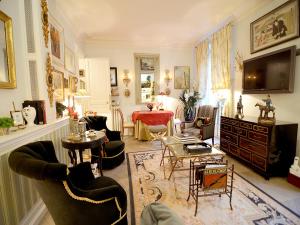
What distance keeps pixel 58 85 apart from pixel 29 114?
49.9 inches

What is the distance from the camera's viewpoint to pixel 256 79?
3266 mm

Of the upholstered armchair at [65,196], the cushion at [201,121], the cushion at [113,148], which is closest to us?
the upholstered armchair at [65,196]

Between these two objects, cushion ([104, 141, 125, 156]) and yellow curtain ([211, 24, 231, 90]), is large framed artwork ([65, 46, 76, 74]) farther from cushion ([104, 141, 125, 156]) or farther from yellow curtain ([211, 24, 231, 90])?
yellow curtain ([211, 24, 231, 90])

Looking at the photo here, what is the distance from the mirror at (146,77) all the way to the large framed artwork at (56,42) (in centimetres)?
261

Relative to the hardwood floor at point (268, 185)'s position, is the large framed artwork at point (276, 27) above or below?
above

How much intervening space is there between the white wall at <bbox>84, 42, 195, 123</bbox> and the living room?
33 millimetres

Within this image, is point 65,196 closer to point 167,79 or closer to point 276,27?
point 276,27

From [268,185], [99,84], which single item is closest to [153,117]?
[99,84]

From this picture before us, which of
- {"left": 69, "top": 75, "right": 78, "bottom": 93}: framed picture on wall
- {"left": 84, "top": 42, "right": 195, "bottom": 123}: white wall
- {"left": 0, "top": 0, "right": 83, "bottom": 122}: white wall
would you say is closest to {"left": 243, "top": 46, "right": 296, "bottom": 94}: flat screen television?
{"left": 84, "top": 42, "right": 195, "bottom": 123}: white wall

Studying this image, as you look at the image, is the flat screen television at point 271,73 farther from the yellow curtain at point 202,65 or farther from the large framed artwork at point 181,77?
the large framed artwork at point 181,77

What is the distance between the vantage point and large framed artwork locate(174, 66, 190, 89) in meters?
5.90

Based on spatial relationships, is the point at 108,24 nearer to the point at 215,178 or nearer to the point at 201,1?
the point at 201,1

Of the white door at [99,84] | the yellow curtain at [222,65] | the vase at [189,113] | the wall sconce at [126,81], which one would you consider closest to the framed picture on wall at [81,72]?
the white door at [99,84]

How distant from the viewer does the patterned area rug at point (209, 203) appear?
70.2 inches
